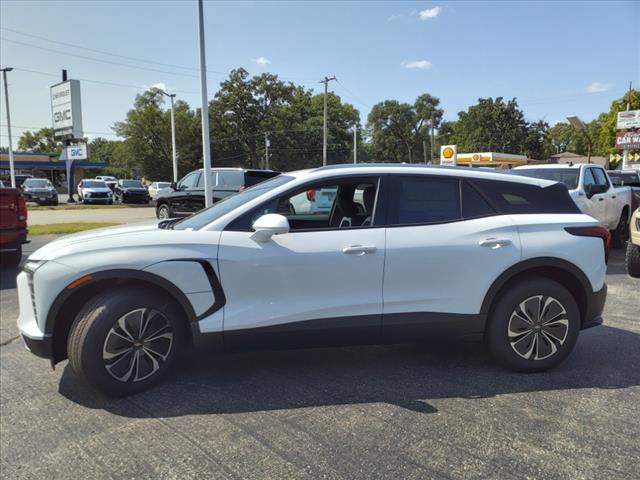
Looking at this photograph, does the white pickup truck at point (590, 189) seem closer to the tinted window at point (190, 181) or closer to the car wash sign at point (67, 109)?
the tinted window at point (190, 181)

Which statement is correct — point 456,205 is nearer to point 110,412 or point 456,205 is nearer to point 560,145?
point 110,412

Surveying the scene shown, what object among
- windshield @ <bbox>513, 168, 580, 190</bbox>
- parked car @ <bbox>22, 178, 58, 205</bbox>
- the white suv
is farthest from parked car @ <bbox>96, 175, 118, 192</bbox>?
the white suv

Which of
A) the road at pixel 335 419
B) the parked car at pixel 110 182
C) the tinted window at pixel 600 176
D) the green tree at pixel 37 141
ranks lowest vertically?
the road at pixel 335 419

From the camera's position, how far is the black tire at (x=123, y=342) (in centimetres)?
324

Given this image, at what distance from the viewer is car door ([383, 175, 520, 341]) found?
11.7 ft

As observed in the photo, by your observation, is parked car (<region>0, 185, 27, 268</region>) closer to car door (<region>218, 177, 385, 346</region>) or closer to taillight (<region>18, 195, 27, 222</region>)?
taillight (<region>18, 195, 27, 222</region>)

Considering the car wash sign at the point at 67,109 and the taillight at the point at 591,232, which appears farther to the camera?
the car wash sign at the point at 67,109

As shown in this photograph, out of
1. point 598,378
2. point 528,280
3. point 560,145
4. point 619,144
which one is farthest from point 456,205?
point 560,145

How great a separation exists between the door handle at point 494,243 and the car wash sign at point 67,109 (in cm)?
3358

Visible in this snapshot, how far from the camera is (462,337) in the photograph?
12.3 ft

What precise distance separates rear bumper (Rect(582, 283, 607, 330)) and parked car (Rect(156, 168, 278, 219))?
1081cm

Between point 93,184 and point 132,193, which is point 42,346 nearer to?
point 93,184

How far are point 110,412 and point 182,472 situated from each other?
963 mm

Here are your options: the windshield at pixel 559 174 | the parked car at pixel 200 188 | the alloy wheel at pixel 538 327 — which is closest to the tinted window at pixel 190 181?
the parked car at pixel 200 188
